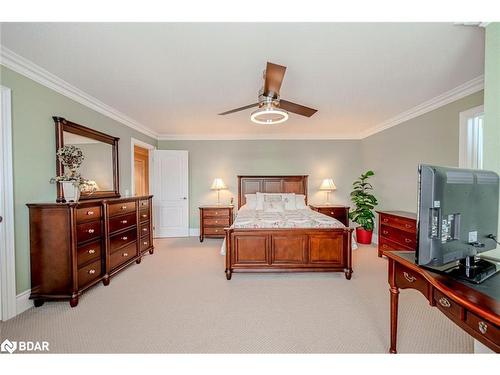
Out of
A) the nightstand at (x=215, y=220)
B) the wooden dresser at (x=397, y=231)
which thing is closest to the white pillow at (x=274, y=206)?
A: the nightstand at (x=215, y=220)

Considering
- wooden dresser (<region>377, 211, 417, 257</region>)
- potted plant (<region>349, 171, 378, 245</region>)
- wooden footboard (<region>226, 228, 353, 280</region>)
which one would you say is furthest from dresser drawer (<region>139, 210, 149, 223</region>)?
potted plant (<region>349, 171, 378, 245</region>)

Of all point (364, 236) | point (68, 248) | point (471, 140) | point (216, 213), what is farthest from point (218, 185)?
point (471, 140)

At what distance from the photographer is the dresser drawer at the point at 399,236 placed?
3204mm

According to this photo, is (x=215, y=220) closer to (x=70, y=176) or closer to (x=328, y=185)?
(x=328, y=185)

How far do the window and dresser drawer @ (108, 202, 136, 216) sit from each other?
4.65 m

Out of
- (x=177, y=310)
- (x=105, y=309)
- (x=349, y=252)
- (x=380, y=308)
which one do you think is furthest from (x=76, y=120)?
(x=380, y=308)

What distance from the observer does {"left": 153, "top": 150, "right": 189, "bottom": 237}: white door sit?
5082 millimetres

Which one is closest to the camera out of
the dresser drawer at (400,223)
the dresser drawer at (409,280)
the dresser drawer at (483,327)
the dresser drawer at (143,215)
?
the dresser drawer at (483,327)

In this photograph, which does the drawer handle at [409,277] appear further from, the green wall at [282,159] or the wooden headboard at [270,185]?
the green wall at [282,159]

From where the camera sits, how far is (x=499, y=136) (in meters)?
1.48

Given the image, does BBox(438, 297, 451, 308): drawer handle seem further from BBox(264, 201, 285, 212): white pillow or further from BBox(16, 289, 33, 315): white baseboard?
BBox(16, 289, 33, 315): white baseboard

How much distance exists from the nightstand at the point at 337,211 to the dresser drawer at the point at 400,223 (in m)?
1.05

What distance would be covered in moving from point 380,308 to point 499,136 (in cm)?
178

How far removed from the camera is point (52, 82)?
2.46 m
